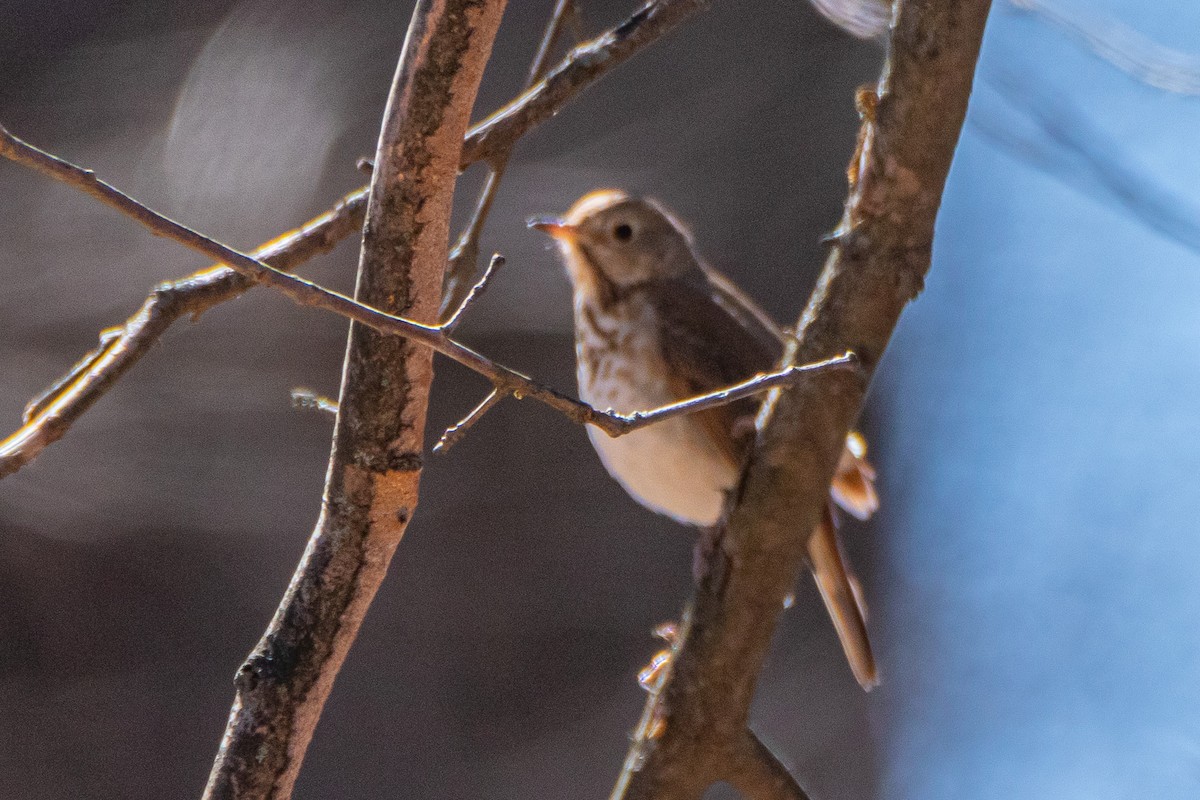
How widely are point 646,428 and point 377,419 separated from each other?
0.55 metres

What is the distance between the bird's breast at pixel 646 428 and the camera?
138cm

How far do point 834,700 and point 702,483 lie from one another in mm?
1083

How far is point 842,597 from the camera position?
50.1 inches

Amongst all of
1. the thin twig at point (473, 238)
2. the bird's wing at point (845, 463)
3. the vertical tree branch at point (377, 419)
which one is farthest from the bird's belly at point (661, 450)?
the vertical tree branch at point (377, 419)

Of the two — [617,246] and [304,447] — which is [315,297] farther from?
[304,447]

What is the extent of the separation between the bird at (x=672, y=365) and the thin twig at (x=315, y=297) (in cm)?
47

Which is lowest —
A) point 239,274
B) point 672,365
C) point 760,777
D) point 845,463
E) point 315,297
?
point 760,777

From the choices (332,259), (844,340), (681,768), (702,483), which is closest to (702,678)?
(681,768)

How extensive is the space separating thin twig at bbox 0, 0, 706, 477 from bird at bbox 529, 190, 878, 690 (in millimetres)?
341

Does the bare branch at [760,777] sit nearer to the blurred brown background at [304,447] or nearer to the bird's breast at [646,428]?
the bird's breast at [646,428]

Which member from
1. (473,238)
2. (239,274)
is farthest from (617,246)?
(239,274)

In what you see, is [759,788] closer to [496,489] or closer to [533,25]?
[496,489]

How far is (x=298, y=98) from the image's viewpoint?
2166 millimetres

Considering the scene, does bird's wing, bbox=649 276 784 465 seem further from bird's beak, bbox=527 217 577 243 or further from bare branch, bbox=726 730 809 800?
bare branch, bbox=726 730 809 800
